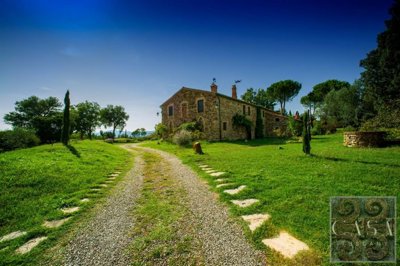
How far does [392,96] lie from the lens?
15555mm

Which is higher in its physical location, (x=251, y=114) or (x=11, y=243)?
(x=251, y=114)

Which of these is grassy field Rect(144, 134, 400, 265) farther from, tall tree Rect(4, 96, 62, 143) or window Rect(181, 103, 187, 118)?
tall tree Rect(4, 96, 62, 143)

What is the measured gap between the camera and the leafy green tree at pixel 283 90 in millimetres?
45969

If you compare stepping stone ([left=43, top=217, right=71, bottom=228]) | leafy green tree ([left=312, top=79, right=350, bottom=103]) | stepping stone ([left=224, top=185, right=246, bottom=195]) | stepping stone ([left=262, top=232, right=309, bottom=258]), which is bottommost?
stepping stone ([left=43, top=217, right=71, bottom=228])

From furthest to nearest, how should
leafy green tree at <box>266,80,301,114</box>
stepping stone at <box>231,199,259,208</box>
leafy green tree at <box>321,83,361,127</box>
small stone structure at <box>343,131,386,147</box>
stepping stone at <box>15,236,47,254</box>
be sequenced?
leafy green tree at <box>266,80,301,114</box> < leafy green tree at <box>321,83,361,127</box> < small stone structure at <box>343,131,386,147</box> < stepping stone at <box>231,199,259,208</box> < stepping stone at <box>15,236,47,254</box>

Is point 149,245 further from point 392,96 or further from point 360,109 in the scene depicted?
point 360,109

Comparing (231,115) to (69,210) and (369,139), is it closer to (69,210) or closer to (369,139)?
(369,139)

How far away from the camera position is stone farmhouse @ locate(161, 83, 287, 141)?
2438 cm

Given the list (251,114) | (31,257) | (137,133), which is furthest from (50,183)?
(137,133)

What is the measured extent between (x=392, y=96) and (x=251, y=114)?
16200 mm

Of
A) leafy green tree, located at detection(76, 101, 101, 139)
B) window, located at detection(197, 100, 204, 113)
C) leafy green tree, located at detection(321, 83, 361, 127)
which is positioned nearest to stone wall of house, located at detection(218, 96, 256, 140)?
window, located at detection(197, 100, 204, 113)

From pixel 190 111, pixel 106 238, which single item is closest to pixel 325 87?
pixel 190 111

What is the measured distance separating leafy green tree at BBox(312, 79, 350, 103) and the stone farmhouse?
26.3 meters

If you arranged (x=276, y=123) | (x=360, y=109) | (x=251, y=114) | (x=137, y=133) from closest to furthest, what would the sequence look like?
(x=360, y=109), (x=251, y=114), (x=276, y=123), (x=137, y=133)
